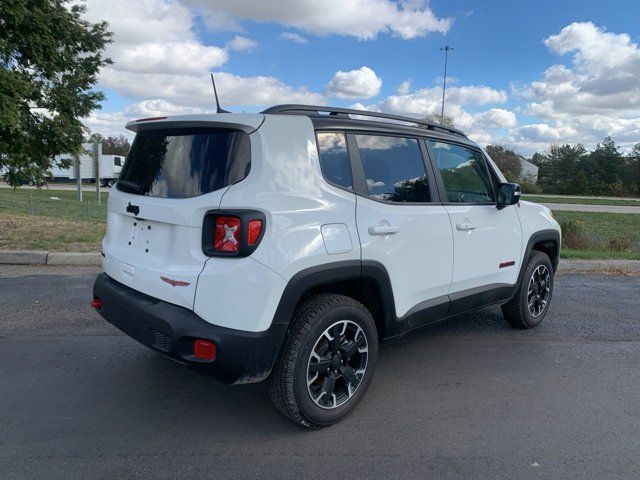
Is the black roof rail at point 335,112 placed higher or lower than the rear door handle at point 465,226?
higher

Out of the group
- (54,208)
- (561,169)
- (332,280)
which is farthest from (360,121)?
(561,169)

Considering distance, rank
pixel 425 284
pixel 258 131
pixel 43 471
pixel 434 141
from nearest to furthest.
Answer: pixel 43 471, pixel 258 131, pixel 425 284, pixel 434 141

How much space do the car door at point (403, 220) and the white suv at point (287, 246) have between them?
0.01 meters

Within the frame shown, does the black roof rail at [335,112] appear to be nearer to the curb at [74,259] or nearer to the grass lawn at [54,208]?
the curb at [74,259]

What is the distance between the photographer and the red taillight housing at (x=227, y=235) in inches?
105

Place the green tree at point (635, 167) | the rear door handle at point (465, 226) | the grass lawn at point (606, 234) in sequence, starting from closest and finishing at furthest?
the rear door handle at point (465, 226) < the grass lawn at point (606, 234) < the green tree at point (635, 167)

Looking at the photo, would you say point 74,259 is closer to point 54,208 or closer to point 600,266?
point 600,266

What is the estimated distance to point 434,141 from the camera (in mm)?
3973

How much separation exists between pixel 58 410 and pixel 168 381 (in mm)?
744

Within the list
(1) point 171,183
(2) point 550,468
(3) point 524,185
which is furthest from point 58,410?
(3) point 524,185

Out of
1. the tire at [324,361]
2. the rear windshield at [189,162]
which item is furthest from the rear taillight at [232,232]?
the tire at [324,361]

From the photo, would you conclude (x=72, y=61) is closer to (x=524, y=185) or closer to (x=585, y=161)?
(x=524, y=185)

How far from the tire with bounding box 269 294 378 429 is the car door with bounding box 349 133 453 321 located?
0.35 meters

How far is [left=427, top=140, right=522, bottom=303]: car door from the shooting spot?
12.9 feet
